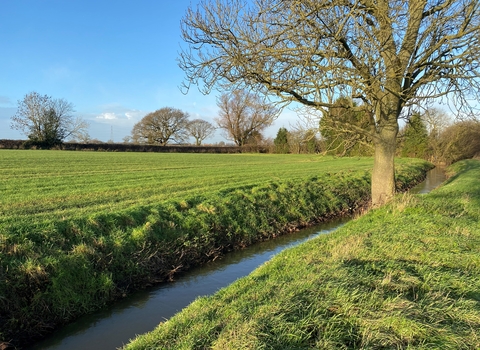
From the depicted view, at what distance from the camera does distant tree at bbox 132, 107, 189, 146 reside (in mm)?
86000

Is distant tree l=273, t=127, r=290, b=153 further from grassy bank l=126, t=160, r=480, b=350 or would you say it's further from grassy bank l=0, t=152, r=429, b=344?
grassy bank l=126, t=160, r=480, b=350

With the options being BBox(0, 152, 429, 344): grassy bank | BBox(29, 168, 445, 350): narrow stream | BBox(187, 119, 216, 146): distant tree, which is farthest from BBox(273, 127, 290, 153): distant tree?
BBox(29, 168, 445, 350): narrow stream

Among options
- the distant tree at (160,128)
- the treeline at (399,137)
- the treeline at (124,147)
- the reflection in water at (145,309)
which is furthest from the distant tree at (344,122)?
the distant tree at (160,128)

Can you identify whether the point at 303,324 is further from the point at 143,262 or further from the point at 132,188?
the point at 132,188

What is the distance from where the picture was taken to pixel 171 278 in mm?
8016

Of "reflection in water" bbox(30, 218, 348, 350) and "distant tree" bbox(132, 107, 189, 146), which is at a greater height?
"distant tree" bbox(132, 107, 189, 146)

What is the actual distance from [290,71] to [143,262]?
21.8ft

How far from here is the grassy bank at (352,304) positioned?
3.69 m

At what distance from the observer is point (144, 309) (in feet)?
21.7

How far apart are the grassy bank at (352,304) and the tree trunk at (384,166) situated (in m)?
4.62

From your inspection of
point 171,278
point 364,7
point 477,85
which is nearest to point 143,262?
point 171,278

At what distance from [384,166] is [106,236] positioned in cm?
884

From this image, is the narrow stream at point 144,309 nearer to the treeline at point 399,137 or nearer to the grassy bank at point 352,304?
the grassy bank at point 352,304

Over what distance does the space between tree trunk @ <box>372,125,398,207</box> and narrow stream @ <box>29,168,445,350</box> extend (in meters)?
4.82
